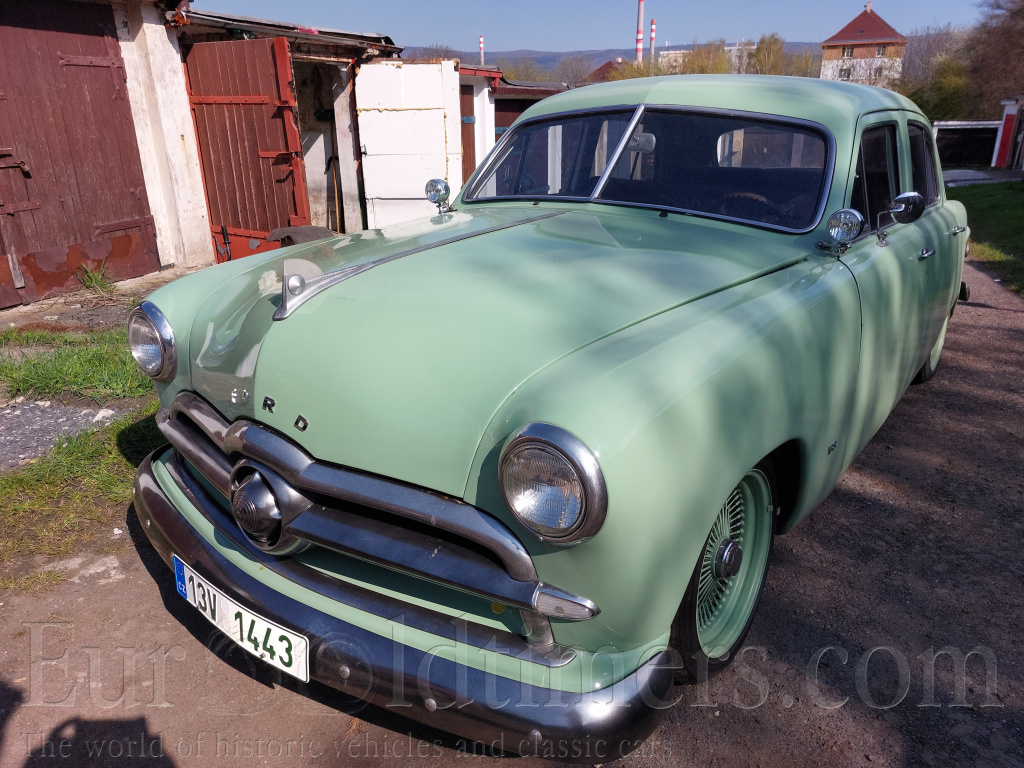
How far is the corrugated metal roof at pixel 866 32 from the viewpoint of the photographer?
2447 inches

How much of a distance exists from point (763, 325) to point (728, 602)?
85cm

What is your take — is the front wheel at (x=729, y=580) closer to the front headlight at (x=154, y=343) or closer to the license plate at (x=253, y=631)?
the license plate at (x=253, y=631)

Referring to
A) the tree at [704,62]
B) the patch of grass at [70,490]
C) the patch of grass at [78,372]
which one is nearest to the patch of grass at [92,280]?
the patch of grass at [78,372]

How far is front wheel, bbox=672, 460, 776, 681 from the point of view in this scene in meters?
1.89

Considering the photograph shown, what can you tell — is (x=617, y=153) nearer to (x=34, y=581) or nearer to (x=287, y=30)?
(x=34, y=581)

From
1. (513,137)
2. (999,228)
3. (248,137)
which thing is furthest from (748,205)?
(999,228)

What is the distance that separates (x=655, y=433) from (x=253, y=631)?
1.13 metres

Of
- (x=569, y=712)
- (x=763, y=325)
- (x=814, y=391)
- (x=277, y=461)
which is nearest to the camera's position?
(x=569, y=712)

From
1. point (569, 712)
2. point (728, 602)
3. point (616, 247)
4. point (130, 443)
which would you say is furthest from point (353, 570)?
point (130, 443)

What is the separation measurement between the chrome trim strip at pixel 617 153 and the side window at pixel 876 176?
86cm

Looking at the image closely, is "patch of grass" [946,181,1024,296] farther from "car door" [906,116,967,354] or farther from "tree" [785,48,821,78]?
"tree" [785,48,821,78]

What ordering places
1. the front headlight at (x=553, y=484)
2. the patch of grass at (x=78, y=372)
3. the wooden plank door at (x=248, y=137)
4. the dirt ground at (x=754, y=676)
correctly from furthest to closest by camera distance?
the wooden plank door at (x=248, y=137) < the patch of grass at (x=78, y=372) < the dirt ground at (x=754, y=676) < the front headlight at (x=553, y=484)

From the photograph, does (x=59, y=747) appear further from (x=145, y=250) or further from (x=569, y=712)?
(x=145, y=250)

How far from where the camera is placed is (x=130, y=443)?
3707mm
